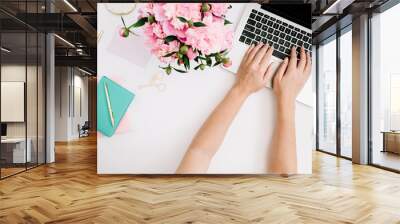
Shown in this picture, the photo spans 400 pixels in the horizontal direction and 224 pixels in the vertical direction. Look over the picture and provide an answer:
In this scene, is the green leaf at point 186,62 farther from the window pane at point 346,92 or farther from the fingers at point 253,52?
the window pane at point 346,92

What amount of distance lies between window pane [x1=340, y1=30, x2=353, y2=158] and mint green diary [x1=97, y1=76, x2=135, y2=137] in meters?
4.98

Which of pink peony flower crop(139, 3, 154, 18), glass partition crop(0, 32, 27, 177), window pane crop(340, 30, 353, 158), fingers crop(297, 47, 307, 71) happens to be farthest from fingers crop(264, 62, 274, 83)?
glass partition crop(0, 32, 27, 177)

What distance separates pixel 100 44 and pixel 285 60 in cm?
287

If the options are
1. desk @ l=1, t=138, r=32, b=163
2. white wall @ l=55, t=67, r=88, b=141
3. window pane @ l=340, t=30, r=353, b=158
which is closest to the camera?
desk @ l=1, t=138, r=32, b=163

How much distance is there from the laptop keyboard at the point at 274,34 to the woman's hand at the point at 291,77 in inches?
4.5

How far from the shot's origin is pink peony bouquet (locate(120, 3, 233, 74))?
5.68 metres

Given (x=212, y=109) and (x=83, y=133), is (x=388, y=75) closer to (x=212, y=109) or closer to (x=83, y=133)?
(x=212, y=109)

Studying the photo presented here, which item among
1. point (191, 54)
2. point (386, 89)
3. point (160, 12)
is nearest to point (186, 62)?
point (191, 54)

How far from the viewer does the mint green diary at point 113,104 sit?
230 inches

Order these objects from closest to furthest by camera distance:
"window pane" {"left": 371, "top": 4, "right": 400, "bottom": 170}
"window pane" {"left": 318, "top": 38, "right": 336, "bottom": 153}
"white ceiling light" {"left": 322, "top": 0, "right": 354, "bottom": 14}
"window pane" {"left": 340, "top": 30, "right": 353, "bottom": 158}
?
"white ceiling light" {"left": 322, "top": 0, "right": 354, "bottom": 14} → "window pane" {"left": 371, "top": 4, "right": 400, "bottom": 170} → "window pane" {"left": 340, "top": 30, "right": 353, "bottom": 158} → "window pane" {"left": 318, "top": 38, "right": 336, "bottom": 153}

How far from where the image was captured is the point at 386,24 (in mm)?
6938

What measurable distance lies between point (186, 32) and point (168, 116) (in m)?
1.32

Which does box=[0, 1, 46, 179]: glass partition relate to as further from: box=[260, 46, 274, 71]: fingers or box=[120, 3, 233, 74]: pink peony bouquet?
box=[260, 46, 274, 71]: fingers

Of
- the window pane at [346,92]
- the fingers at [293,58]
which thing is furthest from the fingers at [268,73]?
the window pane at [346,92]
